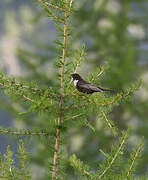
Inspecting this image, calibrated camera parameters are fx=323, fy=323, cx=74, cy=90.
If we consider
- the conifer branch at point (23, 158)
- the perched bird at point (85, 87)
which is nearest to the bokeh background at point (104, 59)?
the perched bird at point (85, 87)

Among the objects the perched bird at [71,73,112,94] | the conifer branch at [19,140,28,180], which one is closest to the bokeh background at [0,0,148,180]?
the perched bird at [71,73,112,94]

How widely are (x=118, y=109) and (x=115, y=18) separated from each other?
3967 millimetres

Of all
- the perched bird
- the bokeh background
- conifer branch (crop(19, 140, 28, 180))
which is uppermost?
the perched bird

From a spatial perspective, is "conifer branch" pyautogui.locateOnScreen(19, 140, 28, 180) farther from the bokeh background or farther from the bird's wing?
the bokeh background

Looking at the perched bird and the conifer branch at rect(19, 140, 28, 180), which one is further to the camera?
the perched bird

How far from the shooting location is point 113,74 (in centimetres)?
1266

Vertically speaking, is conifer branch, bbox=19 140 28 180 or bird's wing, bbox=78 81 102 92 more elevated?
bird's wing, bbox=78 81 102 92

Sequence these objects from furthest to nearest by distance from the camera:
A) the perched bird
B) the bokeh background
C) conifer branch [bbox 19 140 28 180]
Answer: the bokeh background
the perched bird
conifer branch [bbox 19 140 28 180]

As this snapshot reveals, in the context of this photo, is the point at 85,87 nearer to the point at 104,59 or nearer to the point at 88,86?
the point at 88,86

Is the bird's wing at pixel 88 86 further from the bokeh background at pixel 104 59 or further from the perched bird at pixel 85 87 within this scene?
the bokeh background at pixel 104 59

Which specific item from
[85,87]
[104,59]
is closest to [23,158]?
[85,87]

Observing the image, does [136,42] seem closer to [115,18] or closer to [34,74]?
[115,18]

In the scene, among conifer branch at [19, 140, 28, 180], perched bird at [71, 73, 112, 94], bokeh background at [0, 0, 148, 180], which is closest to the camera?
conifer branch at [19, 140, 28, 180]

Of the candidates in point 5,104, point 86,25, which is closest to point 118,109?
point 86,25
